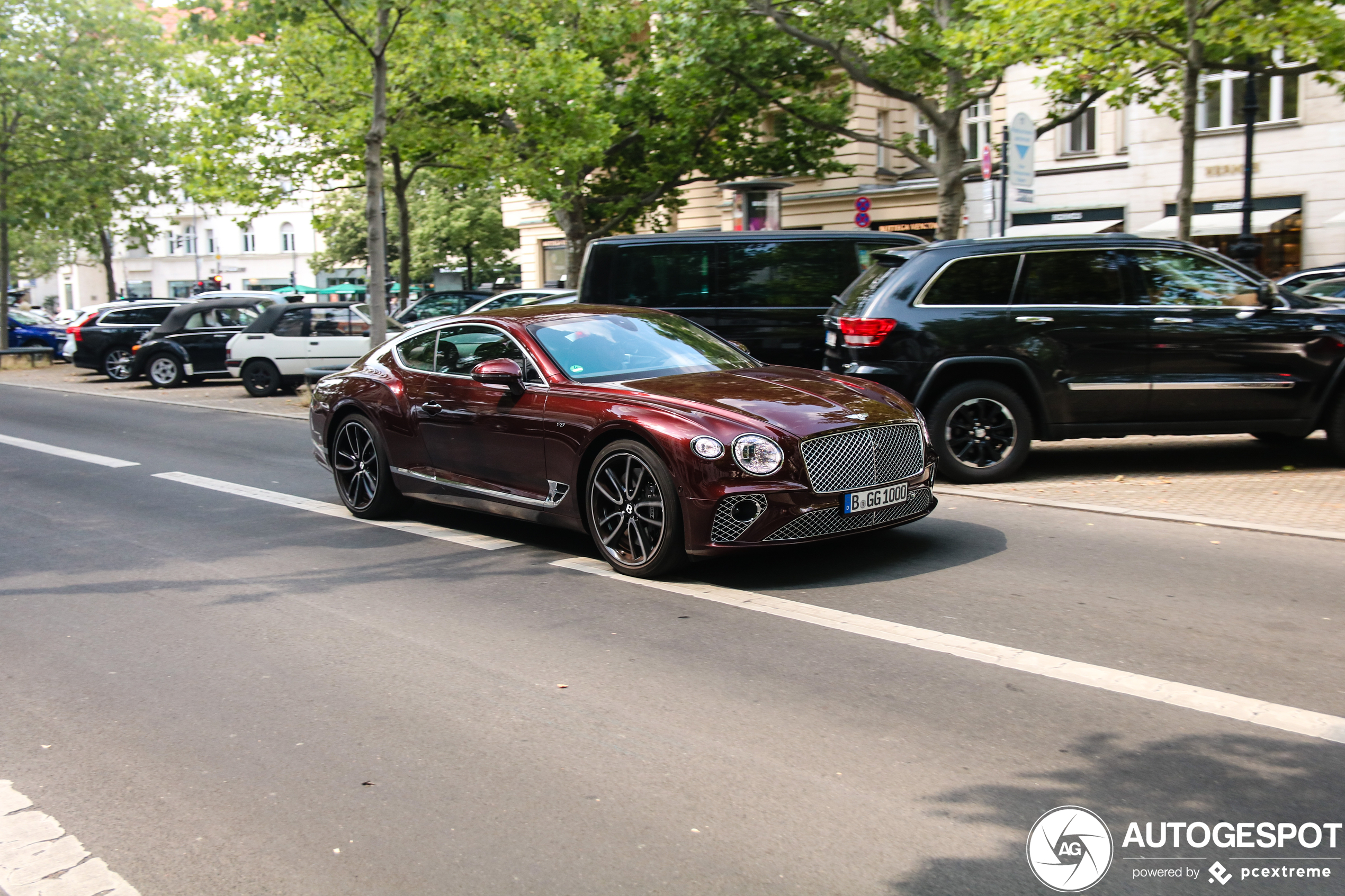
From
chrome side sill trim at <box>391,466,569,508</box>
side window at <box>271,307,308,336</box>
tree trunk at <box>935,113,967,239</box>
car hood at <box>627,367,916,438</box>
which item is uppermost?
tree trunk at <box>935,113,967,239</box>

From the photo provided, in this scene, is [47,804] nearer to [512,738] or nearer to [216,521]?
[512,738]

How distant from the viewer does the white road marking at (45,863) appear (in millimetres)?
3418

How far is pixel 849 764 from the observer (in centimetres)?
405

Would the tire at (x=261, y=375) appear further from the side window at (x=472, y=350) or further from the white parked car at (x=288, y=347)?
the side window at (x=472, y=350)

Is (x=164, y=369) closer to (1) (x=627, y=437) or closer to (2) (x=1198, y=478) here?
(1) (x=627, y=437)

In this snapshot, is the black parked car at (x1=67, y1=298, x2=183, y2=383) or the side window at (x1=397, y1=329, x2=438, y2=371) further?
the black parked car at (x1=67, y1=298, x2=183, y2=383)

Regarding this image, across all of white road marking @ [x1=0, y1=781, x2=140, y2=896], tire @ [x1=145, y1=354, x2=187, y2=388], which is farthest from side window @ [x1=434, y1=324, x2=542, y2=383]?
tire @ [x1=145, y1=354, x2=187, y2=388]

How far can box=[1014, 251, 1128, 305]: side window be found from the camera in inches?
387

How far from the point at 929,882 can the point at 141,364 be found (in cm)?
2388

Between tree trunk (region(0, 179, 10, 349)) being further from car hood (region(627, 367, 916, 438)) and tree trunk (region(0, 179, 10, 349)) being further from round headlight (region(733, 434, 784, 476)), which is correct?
round headlight (region(733, 434, 784, 476))

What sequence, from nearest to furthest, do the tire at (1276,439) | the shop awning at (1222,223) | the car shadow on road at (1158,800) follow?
the car shadow on road at (1158,800)
the tire at (1276,439)
the shop awning at (1222,223)

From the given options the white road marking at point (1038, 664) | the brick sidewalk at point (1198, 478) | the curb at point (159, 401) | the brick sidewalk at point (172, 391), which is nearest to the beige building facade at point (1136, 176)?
the curb at point (159, 401)

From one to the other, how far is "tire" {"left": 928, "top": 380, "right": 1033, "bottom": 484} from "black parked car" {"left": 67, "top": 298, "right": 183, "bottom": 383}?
67.3 ft

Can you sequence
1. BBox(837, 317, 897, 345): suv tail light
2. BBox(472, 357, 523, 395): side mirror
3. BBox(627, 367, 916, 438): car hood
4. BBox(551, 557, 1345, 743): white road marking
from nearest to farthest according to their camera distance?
1. BBox(551, 557, 1345, 743): white road marking
2. BBox(627, 367, 916, 438): car hood
3. BBox(472, 357, 523, 395): side mirror
4. BBox(837, 317, 897, 345): suv tail light
